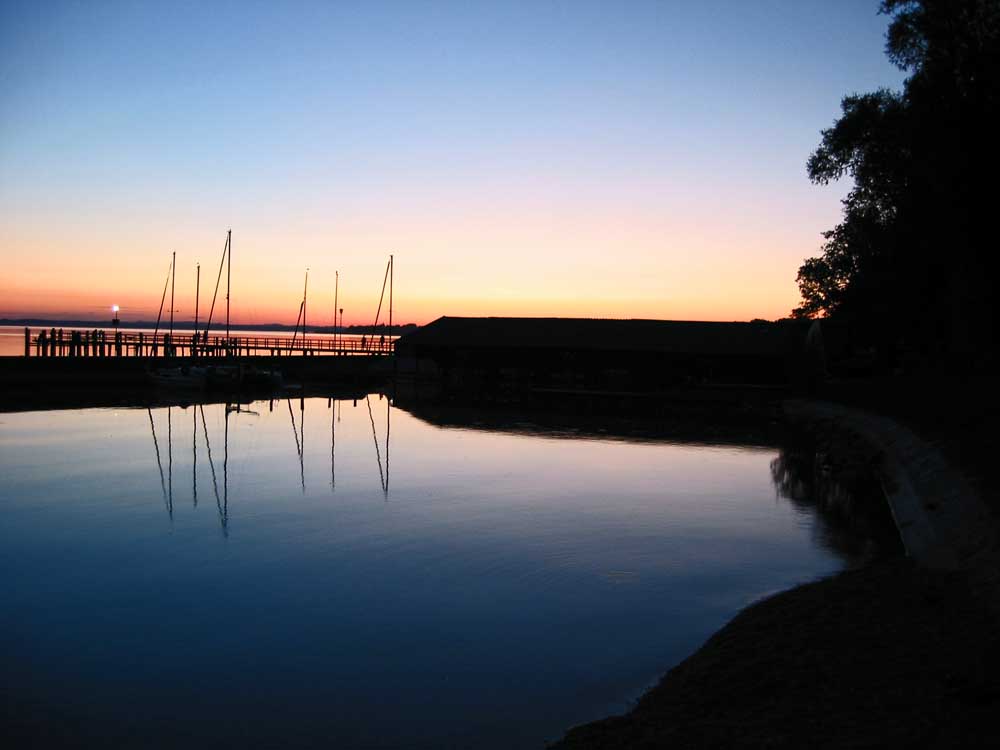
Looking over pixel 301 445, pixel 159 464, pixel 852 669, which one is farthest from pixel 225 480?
pixel 852 669

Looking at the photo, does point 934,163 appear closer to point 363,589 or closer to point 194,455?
point 363,589

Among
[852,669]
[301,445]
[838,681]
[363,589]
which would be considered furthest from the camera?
[301,445]

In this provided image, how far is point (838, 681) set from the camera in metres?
6.34

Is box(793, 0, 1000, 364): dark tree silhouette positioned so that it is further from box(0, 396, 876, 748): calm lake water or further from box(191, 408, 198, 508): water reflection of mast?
box(191, 408, 198, 508): water reflection of mast

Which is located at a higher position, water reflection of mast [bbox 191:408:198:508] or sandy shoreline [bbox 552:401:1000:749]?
sandy shoreline [bbox 552:401:1000:749]

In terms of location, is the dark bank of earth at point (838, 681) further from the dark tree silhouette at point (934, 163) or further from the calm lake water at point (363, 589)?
the dark tree silhouette at point (934, 163)

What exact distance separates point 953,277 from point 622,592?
1926 cm

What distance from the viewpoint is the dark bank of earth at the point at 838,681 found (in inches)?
211

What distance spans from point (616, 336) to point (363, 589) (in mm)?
41698

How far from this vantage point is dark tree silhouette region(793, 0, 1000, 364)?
20.9m

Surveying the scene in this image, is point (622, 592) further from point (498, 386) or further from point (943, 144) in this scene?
A: point (498, 386)

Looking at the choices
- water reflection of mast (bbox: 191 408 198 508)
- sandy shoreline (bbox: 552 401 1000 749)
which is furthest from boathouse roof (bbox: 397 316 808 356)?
sandy shoreline (bbox: 552 401 1000 749)

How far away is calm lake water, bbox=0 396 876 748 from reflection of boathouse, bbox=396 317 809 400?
27.2 meters

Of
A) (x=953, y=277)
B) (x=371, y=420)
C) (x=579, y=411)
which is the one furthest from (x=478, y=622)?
(x=579, y=411)
